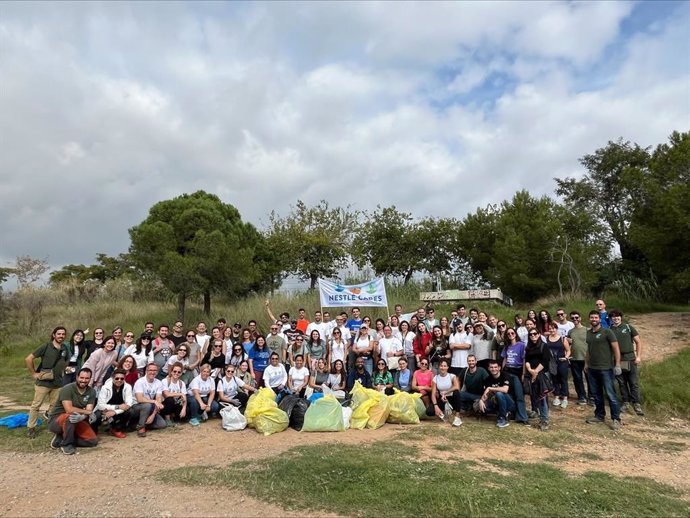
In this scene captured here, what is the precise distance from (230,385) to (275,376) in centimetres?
71

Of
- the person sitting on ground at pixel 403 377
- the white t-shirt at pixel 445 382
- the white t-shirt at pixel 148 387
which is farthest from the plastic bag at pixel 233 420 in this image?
the white t-shirt at pixel 445 382

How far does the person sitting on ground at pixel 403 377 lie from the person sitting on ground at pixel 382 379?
0.44 ft

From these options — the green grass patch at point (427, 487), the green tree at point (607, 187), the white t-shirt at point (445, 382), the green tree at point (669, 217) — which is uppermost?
the green tree at point (607, 187)

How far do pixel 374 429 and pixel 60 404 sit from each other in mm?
4143

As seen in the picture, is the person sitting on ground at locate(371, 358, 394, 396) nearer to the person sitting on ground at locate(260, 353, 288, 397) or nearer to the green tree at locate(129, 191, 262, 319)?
the person sitting on ground at locate(260, 353, 288, 397)

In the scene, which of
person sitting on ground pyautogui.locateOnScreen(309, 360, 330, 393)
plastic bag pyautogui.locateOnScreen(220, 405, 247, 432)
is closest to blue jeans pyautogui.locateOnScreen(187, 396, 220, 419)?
plastic bag pyautogui.locateOnScreen(220, 405, 247, 432)

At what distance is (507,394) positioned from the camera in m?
6.80

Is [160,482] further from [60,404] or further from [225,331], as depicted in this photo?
[225,331]

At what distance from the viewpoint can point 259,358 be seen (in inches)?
324

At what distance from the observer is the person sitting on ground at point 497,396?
672cm

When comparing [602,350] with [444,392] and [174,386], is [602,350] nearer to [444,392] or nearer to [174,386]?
[444,392]

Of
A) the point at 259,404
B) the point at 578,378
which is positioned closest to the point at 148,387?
the point at 259,404

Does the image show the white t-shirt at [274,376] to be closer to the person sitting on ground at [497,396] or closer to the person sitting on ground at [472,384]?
the person sitting on ground at [472,384]

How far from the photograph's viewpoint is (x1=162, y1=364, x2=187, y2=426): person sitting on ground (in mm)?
7062
